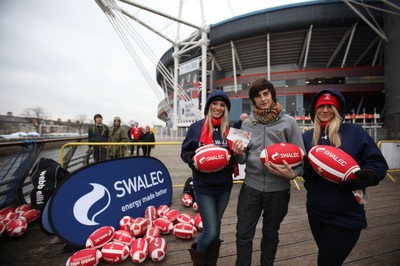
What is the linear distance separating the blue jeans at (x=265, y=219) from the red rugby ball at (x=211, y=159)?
39 centimetres

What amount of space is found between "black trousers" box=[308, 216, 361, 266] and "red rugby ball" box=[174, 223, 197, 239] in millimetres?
1749

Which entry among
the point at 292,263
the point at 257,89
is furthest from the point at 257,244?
the point at 257,89

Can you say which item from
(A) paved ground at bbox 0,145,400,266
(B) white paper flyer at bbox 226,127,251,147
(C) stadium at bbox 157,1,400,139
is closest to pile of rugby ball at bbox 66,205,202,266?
(A) paved ground at bbox 0,145,400,266

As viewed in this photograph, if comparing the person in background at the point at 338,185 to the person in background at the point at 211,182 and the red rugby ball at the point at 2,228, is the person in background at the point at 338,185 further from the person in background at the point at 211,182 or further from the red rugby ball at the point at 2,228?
the red rugby ball at the point at 2,228

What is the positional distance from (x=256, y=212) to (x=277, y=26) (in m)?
28.1

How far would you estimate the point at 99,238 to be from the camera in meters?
2.53

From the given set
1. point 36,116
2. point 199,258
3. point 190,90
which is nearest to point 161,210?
point 199,258

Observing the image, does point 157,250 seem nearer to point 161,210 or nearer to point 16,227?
point 161,210

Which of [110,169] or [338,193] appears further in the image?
[110,169]

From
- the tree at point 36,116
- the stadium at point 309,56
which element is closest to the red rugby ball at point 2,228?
the stadium at point 309,56

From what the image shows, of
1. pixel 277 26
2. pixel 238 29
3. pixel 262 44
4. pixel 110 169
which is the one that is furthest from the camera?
pixel 262 44

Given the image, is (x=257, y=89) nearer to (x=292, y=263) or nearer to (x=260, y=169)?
(x=260, y=169)

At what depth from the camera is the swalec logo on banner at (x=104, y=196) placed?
8.39 feet

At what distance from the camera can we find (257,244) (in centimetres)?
278
